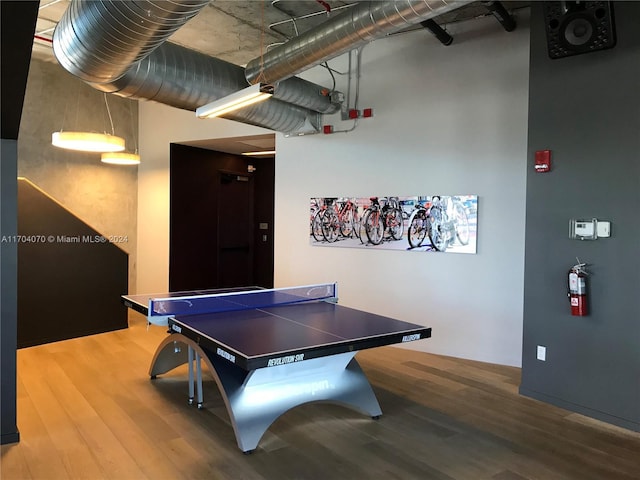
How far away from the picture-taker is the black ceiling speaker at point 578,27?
325 centimetres

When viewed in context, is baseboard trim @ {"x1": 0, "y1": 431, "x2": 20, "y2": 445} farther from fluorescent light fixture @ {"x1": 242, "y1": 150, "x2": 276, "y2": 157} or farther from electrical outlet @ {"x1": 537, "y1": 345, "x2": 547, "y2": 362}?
fluorescent light fixture @ {"x1": 242, "y1": 150, "x2": 276, "y2": 157}

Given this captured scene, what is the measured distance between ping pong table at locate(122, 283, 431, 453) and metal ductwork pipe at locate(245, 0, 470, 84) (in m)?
2.03

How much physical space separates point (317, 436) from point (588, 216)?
2.50m

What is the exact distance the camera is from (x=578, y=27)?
3400 mm

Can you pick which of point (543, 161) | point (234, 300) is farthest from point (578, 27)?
point (234, 300)

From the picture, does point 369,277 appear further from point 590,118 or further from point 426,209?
point 590,118

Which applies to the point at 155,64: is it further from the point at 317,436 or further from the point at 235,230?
the point at 235,230

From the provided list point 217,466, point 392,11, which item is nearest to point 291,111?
point 392,11

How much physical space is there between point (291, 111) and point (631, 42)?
3.36m

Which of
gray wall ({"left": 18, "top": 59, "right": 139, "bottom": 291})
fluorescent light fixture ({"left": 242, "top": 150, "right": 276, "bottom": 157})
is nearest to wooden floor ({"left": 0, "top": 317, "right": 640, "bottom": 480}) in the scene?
gray wall ({"left": 18, "top": 59, "right": 139, "bottom": 291})

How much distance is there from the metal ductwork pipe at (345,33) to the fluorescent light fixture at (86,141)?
152 centimetres

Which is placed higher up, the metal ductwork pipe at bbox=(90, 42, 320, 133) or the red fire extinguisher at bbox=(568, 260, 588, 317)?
the metal ductwork pipe at bbox=(90, 42, 320, 133)

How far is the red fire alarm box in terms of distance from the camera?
366 cm

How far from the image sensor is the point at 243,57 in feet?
19.9
